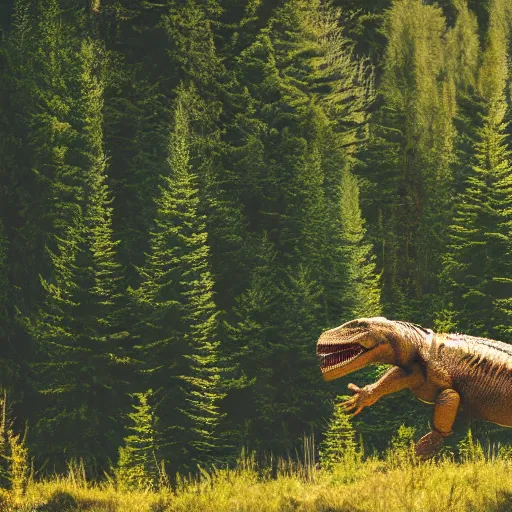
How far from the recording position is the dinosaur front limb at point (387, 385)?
507 inches

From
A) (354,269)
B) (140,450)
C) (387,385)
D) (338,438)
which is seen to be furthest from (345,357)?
(354,269)

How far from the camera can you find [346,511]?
12289 mm

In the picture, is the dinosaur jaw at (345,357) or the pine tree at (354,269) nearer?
the dinosaur jaw at (345,357)

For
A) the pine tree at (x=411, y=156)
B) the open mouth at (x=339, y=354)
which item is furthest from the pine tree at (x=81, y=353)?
the open mouth at (x=339, y=354)

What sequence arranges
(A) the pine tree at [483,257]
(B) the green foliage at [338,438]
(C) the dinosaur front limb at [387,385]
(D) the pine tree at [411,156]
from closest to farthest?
(C) the dinosaur front limb at [387,385], (B) the green foliage at [338,438], (A) the pine tree at [483,257], (D) the pine tree at [411,156]

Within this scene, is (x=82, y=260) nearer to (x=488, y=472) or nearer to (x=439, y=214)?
(x=439, y=214)

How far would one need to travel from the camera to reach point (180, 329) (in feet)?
85.8

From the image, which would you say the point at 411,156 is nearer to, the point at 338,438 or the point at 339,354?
the point at 338,438

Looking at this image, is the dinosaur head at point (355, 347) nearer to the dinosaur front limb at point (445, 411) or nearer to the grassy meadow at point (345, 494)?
the dinosaur front limb at point (445, 411)

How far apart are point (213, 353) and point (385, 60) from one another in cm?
1244

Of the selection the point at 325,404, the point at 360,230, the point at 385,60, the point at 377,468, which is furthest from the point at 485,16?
the point at 377,468

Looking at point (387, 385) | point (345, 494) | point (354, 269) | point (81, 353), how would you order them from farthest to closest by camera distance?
1. point (354, 269)
2. point (81, 353)
3. point (387, 385)
4. point (345, 494)

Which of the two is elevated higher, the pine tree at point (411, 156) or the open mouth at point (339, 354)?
the pine tree at point (411, 156)

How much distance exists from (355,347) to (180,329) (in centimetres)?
1363
